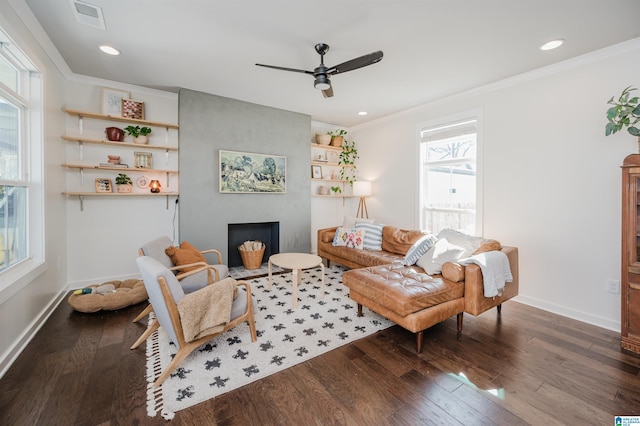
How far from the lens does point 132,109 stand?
12.0ft

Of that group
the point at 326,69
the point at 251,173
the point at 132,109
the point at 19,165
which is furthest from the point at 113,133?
the point at 326,69

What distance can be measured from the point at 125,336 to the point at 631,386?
3.84 metres

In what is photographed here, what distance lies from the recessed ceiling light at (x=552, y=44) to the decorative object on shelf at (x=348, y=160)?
3335 mm

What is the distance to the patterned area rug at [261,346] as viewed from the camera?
179cm

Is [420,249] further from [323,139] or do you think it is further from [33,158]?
[33,158]

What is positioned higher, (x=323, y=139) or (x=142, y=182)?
(x=323, y=139)

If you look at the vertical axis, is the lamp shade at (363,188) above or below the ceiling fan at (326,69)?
below

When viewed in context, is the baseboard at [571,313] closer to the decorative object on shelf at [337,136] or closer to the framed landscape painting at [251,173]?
the framed landscape painting at [251,173]

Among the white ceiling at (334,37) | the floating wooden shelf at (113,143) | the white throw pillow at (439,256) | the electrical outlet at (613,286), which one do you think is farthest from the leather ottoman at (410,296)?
the floating wooden shelf at (113,143)

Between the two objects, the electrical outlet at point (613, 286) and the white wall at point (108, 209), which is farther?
the white wall at point (108, 209)

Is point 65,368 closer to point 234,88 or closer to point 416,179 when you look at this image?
point 234,88

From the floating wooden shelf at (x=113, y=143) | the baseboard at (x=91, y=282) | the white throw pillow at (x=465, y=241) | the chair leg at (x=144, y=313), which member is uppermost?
the floating wooden shelf at (x=113, y=143)

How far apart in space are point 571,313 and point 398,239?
198 centimetres

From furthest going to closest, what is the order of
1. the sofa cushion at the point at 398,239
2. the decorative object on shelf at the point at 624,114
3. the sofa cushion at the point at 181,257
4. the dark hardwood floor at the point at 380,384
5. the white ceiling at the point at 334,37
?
the sofa cushion at the point at 398,239 < the sofa cushion at the point at 181,257 < the decorative object on shelf at the point at 624,114 < the white ceiling at the point at 334,37 < the dark hardwood floor at the point at 380,384
